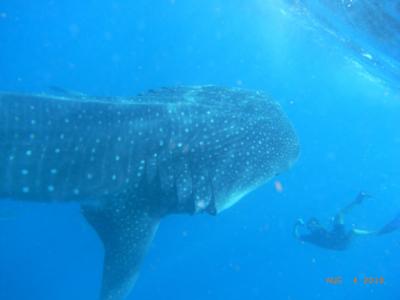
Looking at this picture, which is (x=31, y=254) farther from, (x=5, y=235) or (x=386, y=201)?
(x=386, y=201)

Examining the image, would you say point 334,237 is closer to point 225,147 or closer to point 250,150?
point 250,150

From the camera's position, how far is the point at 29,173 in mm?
3975

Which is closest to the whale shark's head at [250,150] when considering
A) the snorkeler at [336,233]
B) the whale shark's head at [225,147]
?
the whale shark's head at [225,147]

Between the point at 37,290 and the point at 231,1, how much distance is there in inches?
1589

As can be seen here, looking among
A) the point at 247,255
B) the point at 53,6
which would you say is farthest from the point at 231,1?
the point at 53,6

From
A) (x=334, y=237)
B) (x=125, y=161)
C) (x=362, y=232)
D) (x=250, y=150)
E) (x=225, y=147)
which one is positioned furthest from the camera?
(x=334, y=237)

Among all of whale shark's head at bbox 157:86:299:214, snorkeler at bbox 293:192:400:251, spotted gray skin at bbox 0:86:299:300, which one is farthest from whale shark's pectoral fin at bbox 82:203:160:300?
snorkeler at bbox 293:192:400:251

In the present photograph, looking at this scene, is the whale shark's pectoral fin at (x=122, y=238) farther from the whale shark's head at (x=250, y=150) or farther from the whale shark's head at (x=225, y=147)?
the whale shark's head at (x=250, y=150)

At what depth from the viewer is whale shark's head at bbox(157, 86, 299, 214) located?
424 cm

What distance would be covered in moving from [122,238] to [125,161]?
888mm

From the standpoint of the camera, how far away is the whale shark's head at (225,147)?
167 inches

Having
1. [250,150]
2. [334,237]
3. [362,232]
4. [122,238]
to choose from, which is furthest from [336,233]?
[122,238]

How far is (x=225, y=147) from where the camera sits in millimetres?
4469

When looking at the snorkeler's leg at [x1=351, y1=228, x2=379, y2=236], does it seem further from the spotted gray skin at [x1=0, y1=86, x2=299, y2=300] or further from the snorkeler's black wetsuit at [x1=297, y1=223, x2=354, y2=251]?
the spotted gray skin at [x1=0, y1=86, x2=299, y2=300]
